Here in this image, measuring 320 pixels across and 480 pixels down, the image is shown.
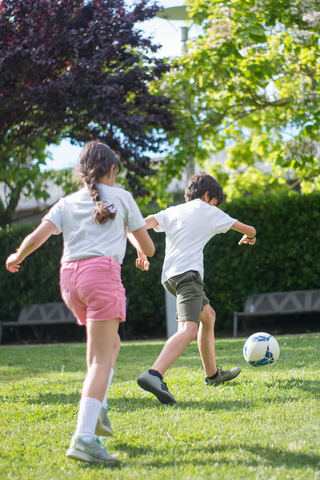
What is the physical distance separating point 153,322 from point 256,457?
774 centimetres

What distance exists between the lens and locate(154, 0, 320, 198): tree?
824 cm

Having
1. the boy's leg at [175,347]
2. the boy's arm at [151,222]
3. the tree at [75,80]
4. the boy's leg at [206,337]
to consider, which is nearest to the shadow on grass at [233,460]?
the boy's leg at [175,347]

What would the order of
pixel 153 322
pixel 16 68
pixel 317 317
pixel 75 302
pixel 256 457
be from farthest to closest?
pixel 153 322 < pixel 317 317 < pixel 16 68 < pixel 75 302 < pixel 256 457

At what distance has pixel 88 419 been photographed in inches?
88.6

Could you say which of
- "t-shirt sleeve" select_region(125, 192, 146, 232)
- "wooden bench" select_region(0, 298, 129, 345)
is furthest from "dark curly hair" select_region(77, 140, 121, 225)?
"wooden bench" select_region(0, 298, 129, 345)

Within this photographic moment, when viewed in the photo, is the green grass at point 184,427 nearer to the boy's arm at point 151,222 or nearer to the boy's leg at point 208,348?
the boy's leg at point 208,348

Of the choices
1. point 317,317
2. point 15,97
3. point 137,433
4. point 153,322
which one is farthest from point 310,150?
point 137,433

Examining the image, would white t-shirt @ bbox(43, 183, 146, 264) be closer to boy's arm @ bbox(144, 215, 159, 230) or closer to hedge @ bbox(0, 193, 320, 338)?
boy's arm @ bbox(144, 215, 159, 230)

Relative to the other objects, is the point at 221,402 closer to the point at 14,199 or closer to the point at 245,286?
the point at 245,286

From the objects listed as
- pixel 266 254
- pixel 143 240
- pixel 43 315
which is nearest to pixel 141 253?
pixel 143 240

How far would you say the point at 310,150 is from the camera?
393 inches

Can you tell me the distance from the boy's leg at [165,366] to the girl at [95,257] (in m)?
0.72

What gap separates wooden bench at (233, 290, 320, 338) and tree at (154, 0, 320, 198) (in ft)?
8.17

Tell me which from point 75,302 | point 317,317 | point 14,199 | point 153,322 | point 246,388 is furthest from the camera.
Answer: point 14,199
